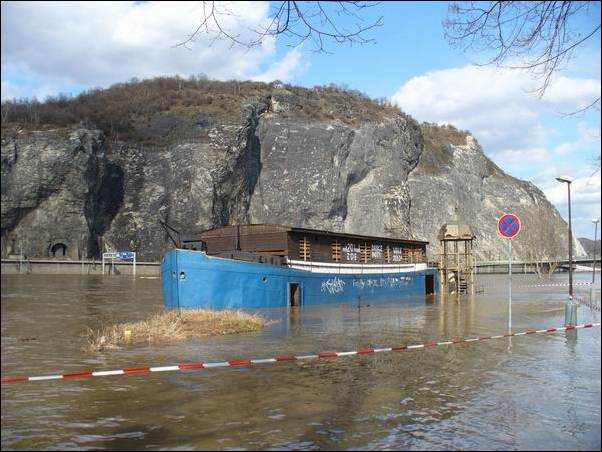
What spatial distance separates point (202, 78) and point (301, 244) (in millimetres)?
86877

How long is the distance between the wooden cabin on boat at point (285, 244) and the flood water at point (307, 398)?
16662 mm

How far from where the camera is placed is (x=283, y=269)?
93.7 feet

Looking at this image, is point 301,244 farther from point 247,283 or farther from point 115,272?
point 115,272

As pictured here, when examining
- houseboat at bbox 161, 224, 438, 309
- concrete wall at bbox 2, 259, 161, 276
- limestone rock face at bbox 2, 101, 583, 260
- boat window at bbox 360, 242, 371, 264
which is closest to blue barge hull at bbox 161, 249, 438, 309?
houseboat at bbox 161, 224, 438, 309

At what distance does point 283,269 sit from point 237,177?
6008 cm

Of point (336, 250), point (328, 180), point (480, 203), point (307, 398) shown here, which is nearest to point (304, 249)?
point (336, 250)

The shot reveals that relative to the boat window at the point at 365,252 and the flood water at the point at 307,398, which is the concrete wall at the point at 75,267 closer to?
the boat window at the point at 365,252

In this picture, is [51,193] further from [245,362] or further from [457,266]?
[245,362]

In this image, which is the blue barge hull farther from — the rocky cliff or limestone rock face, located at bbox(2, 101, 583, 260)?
limestone rock face, located at bbox(2, 101, 583, 260)

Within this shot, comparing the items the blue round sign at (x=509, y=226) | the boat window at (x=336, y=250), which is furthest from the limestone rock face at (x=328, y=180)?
the blue round sign at (x=509, y=226)

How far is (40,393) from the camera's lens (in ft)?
27.3

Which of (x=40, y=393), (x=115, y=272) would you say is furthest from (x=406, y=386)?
(x=115, y=272)

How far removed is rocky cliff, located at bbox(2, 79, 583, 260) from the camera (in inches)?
2950

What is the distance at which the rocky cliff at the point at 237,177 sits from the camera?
74938 mm
